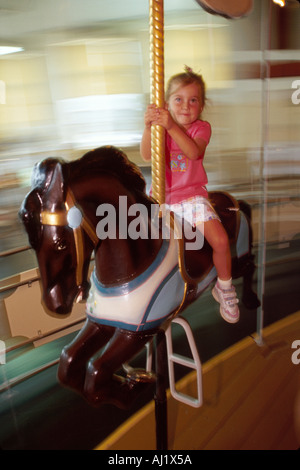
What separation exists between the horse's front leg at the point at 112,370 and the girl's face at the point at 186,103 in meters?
0.51

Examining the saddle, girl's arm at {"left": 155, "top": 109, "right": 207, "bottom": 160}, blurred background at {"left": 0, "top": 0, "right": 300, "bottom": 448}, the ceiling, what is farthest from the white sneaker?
the ceiling

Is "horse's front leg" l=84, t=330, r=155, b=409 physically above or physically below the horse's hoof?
above

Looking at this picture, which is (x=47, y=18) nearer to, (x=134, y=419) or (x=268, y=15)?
(x=268, y=15)

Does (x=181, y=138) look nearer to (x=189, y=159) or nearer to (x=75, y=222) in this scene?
(x=189, y=159)

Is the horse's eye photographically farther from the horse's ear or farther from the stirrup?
the stirrup

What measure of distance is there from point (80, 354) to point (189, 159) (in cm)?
52

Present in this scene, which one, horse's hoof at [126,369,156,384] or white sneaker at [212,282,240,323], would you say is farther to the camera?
white sneaker at [212,282,240,323]

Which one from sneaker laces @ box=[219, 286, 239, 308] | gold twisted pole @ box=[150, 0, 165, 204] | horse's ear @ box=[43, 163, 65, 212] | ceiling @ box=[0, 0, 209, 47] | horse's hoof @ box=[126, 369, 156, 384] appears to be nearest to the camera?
horse's ear @ box=[43, 163, 65, 212]

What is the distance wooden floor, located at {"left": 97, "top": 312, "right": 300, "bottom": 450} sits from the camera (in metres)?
1.24

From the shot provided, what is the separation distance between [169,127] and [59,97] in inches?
27.8

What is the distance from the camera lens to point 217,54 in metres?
1.79

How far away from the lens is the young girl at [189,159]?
0.82 m

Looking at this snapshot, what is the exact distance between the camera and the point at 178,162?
0.90 metres

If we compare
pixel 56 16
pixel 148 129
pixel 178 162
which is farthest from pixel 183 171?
pixel 56 16
